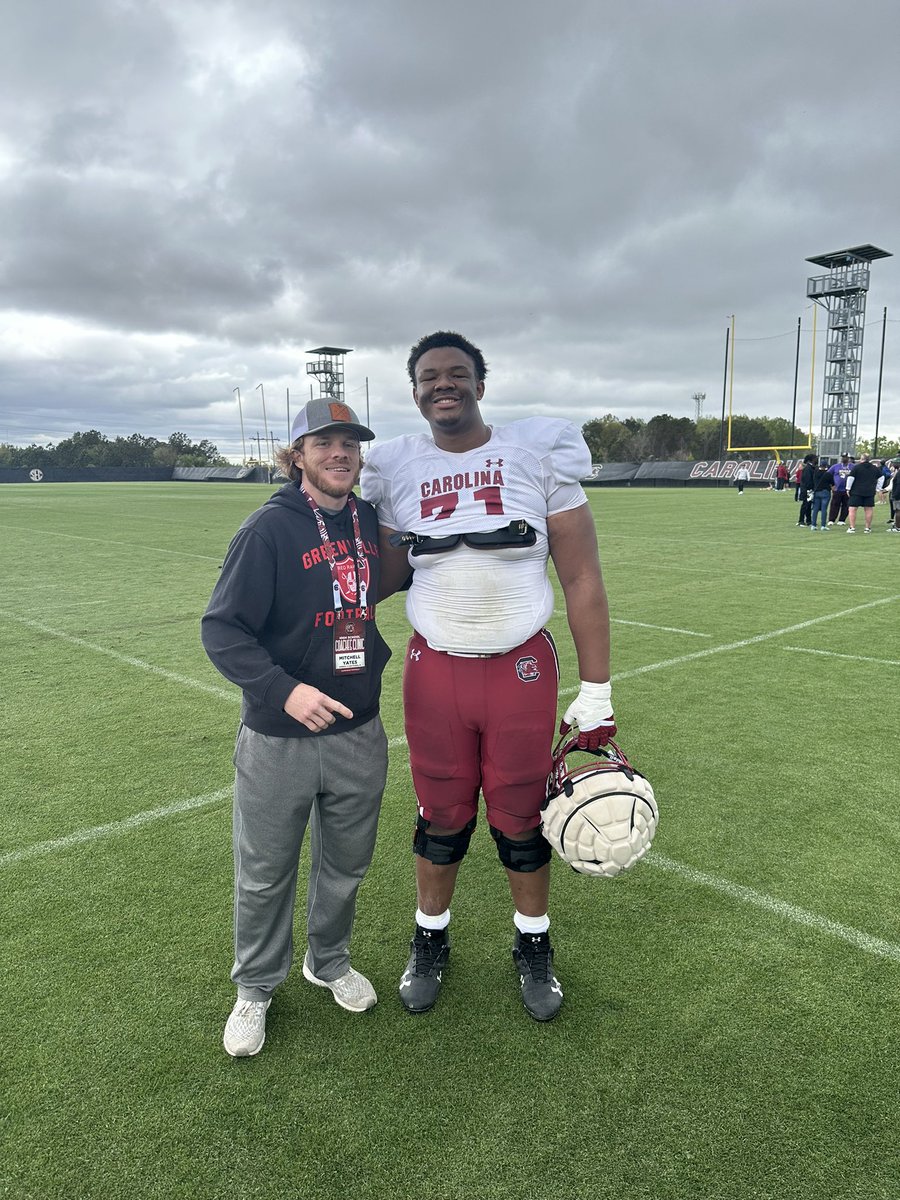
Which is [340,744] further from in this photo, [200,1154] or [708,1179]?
[708,1179]

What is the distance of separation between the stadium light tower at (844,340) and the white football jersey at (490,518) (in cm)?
6901

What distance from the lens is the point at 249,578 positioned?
2.38m

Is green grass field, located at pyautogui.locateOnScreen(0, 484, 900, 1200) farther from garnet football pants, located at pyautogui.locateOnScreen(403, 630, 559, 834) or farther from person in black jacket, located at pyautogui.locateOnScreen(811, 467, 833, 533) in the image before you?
person in black jacket, located at pyautogui.locateOnScreen(811, 467, 833, 533)

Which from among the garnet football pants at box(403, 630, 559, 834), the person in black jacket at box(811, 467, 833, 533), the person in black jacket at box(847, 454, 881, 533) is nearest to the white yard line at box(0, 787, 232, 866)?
the garnet football pants at box(403, 630, 559, 834)

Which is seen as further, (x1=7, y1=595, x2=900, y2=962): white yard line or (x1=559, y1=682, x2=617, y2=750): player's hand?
(x1=7, y1=595, x2=900, y2=962): white yard line

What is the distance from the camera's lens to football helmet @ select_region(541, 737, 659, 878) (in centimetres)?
250

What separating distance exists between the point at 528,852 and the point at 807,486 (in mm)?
18735

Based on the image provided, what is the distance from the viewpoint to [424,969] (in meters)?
2.82

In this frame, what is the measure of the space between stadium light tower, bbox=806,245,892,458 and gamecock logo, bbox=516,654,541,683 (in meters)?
69.2

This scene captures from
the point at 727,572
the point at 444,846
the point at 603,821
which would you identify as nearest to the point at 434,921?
the point at 444,846

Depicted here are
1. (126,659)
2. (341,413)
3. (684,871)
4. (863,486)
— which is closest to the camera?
(341,413)

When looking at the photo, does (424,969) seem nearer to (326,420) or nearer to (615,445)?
(326,420)

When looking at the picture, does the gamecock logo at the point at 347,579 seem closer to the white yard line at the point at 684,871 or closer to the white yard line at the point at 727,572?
the white yard line at the point at 684,871

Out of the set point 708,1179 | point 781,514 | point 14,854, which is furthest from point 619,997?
point 781,514
